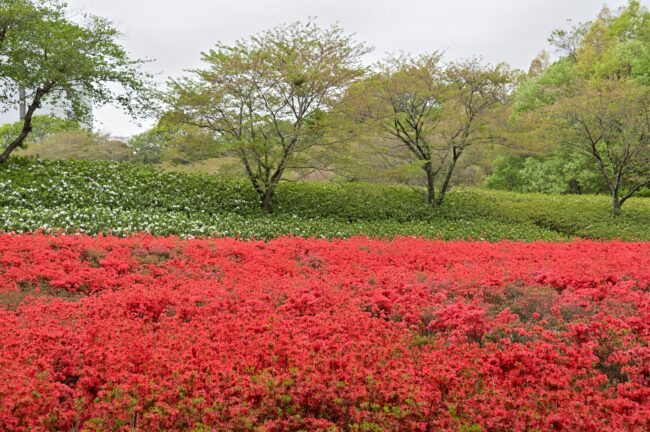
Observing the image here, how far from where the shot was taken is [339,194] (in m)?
18.1

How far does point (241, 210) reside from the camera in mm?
15211

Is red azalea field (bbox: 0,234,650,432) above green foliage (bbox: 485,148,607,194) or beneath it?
beneath

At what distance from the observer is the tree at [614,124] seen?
18.1 meters

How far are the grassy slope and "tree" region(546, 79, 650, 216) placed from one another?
2.06m

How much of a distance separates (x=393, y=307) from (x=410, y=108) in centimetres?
1322

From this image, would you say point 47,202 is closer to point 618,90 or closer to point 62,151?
point 618,90

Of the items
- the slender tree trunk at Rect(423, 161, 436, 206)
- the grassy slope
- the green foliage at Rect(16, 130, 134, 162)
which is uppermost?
the green foliage at Rect(16, 130, 134, 162)

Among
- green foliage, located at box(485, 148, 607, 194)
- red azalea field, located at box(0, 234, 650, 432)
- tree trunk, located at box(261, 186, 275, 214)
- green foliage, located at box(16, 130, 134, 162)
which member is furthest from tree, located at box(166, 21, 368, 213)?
green foliage, located at box(16, 130, 134, 162)

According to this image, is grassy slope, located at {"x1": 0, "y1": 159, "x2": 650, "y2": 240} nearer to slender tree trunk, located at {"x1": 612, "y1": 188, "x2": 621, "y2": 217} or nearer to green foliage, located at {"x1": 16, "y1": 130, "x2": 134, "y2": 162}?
slender tree trunk, located at {"x1": 612, "y1": 188, "x2": 621, "y2": 217}

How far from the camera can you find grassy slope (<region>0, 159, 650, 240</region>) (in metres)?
11.4

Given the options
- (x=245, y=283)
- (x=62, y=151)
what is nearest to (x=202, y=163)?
(x=245, y=283)

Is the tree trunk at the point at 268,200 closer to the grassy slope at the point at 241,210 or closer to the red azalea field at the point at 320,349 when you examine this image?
the grassy slope at the point at 241,210

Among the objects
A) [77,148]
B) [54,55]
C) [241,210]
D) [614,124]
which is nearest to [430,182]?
[241,210]

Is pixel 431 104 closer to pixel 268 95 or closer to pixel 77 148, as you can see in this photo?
pixel 268 95
